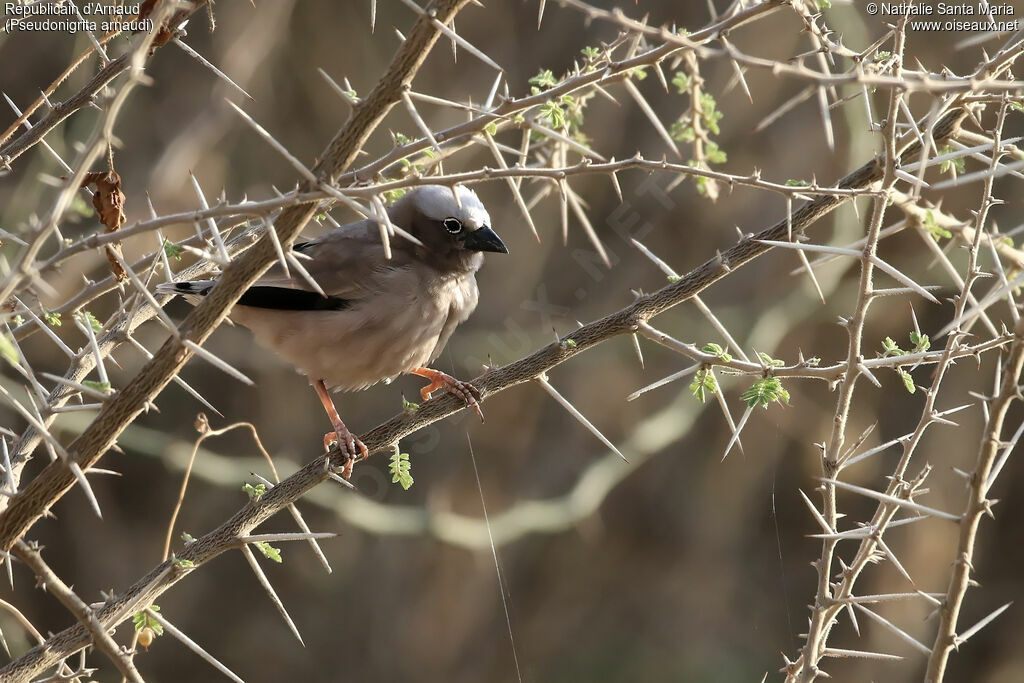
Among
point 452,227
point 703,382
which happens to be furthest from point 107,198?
point 703,382

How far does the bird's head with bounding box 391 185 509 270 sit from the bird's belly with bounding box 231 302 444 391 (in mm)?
288

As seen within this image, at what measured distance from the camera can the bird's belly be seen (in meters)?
3.92

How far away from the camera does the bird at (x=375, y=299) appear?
3932 millimetres

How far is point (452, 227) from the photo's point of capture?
13.6 ft

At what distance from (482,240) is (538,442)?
4.39 meters

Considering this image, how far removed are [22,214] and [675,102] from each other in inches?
196

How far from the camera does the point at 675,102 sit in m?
7.97

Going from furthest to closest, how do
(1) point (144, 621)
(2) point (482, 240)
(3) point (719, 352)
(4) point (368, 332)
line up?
(2) point (482, 240) < (4) point (368, 332) < (3) point (719, 352) < (1) point (144, 621)

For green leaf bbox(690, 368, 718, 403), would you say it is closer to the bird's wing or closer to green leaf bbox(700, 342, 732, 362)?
green leaf bbox(700, 342, 732, 362)

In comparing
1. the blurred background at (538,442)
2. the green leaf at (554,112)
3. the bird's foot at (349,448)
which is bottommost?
the blurred background at (538,442)

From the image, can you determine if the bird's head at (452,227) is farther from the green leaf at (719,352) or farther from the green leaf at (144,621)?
the green leaf at (144,621)

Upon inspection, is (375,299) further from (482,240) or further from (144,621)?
(144,621)

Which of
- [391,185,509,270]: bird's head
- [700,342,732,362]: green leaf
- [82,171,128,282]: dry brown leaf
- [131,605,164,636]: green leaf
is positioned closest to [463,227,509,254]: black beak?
[391,185,509,270]: bird's head

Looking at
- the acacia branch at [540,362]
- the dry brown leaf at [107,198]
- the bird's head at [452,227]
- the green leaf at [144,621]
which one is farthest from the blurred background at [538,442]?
the green leaf at [144,621]
